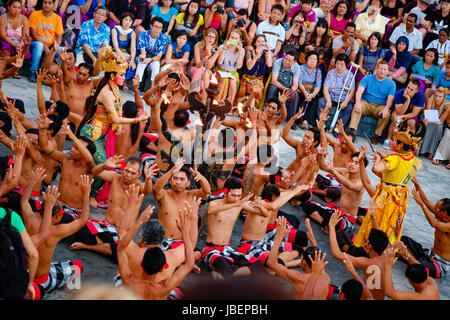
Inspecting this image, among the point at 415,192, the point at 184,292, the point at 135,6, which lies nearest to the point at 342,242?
the point at 415,192

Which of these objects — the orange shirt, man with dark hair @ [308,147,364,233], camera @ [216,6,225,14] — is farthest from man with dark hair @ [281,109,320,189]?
the orange shirt

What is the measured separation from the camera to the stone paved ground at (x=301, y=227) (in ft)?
15.5

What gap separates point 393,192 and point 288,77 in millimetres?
4205

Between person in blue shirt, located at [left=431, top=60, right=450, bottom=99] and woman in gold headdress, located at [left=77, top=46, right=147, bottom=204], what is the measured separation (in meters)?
5.97

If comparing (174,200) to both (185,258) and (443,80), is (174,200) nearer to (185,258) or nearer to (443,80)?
(185,258)

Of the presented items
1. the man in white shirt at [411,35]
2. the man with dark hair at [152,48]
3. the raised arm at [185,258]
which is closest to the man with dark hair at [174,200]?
the raised arm at [185,258]

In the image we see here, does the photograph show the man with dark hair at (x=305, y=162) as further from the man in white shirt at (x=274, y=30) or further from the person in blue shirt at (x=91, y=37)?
the person in blue shirt at (x=91, y=37)

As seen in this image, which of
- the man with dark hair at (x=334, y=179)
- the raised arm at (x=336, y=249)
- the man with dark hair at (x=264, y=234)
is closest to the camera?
the raised arm at (x=336, y=249)

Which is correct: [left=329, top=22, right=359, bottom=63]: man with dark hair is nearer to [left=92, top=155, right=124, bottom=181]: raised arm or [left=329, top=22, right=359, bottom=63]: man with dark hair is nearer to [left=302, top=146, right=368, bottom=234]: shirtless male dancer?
[left=302, top=146, right=368, bottom=234]: shirtless male dancer

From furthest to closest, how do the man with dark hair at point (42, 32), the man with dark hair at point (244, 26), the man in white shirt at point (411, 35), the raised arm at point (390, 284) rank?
the man in white shirt at point (411, 35)
the man with dark hair at point (244, 26)
the man with dark hair at point (42, 32)
the raised arm at point (390, 284)

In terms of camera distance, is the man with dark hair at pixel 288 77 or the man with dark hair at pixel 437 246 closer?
the man with dark hair at pixel 437 246

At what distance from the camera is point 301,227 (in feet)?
21.1

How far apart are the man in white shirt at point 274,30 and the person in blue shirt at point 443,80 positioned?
2.84 m

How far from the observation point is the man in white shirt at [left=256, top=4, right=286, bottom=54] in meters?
9.98
